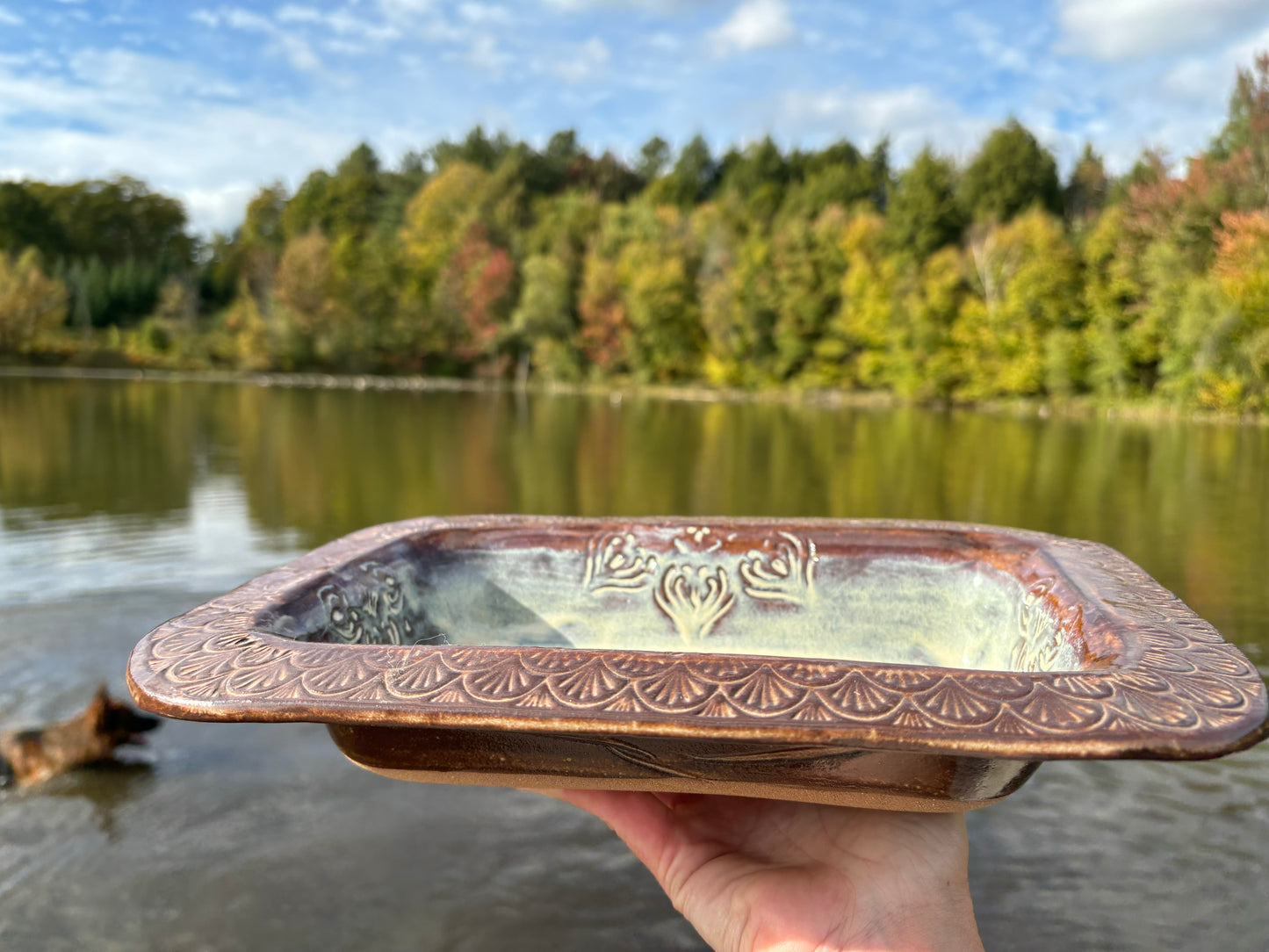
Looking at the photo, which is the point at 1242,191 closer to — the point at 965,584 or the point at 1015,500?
the point at 1015,500

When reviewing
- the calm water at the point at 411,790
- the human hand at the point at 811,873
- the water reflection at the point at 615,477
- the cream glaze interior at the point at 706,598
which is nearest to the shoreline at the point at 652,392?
the water reflection at the point at 615,477

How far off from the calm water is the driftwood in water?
96mm

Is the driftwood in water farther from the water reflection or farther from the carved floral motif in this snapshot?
the water reflection

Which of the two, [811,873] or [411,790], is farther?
[411,790]

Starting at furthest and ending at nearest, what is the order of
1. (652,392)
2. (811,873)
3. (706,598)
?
(652,392) < (706,598) < (811,873)

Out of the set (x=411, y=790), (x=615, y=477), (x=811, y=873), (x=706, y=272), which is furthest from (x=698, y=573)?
(x=706, y=272)

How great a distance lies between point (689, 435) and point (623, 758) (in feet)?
48.7

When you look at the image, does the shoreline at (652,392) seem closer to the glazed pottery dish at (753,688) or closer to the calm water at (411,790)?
the calm water at (411,790)

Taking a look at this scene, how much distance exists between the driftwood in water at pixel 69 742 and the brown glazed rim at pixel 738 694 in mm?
2209

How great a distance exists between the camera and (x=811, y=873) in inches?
61.5

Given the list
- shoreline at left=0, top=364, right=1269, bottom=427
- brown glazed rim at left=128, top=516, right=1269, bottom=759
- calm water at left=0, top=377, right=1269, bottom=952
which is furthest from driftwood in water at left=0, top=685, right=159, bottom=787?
shoreline at left=0, top=364, right=1269, bottom=427

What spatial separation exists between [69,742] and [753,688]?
3085 mm

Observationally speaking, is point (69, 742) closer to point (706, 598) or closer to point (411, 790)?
point (411, 790)

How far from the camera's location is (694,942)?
2.32 meters
